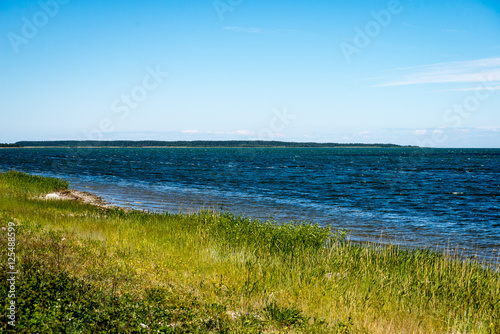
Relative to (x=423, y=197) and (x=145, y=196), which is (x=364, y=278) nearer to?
(x=145, y=196)

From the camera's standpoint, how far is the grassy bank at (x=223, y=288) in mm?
6008

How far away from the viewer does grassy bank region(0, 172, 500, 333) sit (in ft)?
19.7

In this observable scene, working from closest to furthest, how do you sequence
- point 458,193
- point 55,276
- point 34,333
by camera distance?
point 34,333
point 55,276
point 458,193

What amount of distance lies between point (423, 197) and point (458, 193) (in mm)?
5984

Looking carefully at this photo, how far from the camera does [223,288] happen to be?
7.57 metres

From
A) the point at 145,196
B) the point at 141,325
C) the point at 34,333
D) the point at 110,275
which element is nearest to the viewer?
the point at 34,333

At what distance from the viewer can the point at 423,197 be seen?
3559cm

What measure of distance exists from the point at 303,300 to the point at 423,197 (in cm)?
3174

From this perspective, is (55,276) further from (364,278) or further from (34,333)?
(364,278)

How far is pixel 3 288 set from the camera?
6309 millimetres

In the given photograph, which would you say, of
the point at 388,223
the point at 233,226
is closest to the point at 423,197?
the point at 388,223

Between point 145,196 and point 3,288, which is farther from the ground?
point 3,288

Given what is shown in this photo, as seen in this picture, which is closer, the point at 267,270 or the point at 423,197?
the point at 267,270

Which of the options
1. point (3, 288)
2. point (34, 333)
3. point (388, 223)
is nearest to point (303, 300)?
point (34, 333)
